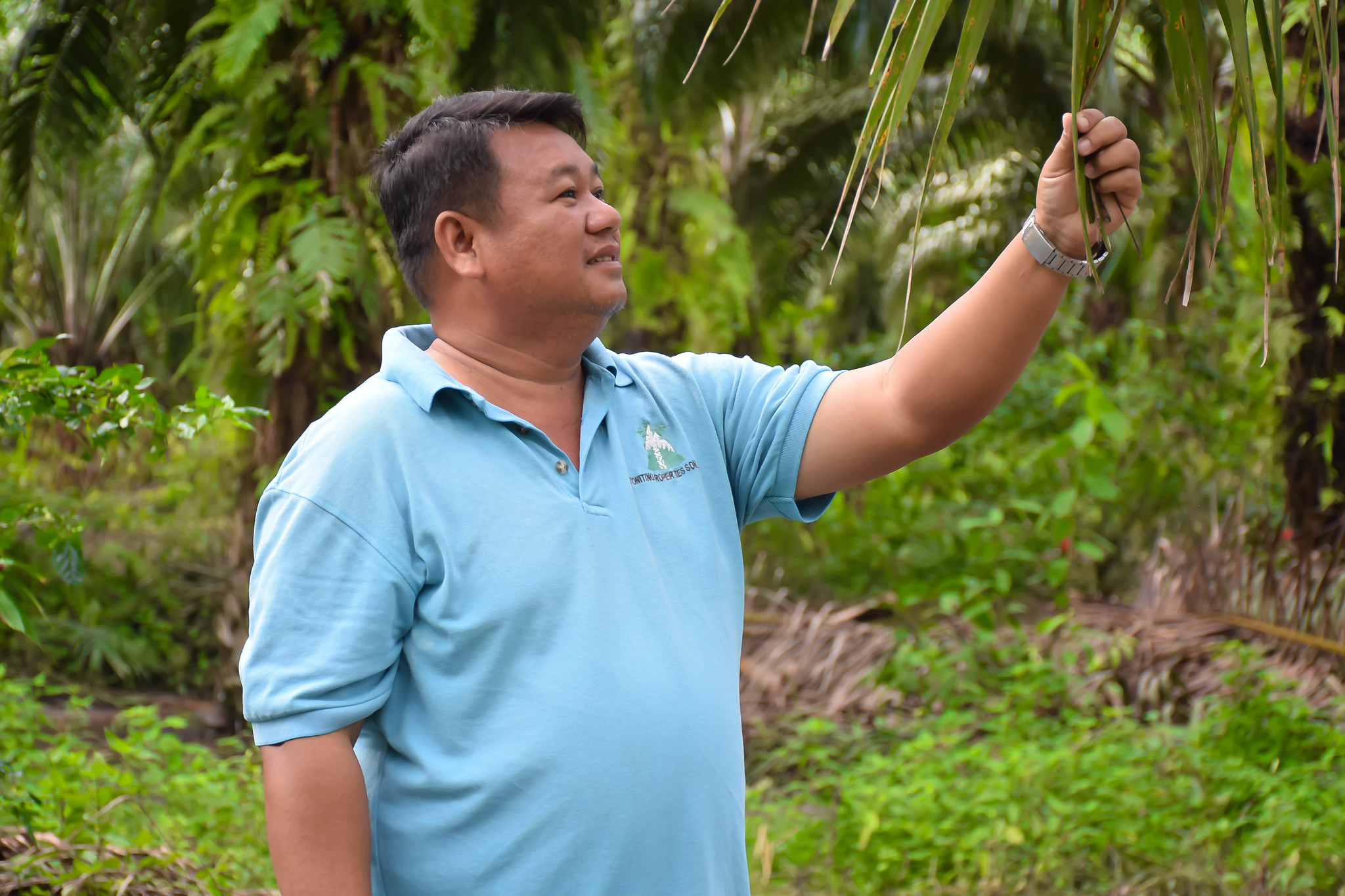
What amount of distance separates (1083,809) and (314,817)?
275 centimetres

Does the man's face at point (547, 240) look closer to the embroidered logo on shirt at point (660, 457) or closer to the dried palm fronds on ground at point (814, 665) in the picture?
the embroidered logo on shirt at point (660, 457)

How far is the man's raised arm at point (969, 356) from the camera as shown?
1.40m

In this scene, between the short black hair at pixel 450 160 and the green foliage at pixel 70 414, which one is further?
the green foliage at pixel 70 414

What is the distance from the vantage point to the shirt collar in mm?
1500

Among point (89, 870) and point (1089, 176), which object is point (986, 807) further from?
point (1089, 176)

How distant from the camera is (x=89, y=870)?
8.29ft

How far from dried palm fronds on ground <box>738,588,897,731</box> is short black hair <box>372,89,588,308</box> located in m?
3.81

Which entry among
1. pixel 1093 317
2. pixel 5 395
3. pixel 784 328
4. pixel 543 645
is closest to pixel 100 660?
pixel 5 395

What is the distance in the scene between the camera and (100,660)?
6234mm

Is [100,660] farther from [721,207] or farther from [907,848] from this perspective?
[907,848]

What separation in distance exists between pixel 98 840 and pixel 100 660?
3975 millimetres

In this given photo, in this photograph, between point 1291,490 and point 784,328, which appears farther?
point 784,328

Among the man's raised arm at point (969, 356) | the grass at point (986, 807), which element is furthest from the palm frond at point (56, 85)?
the man's raised arm at point (969, 356)

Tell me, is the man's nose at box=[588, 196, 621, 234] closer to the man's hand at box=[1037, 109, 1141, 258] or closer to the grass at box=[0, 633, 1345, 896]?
the man's hand at box=[1037, 109, 1141, 258]
